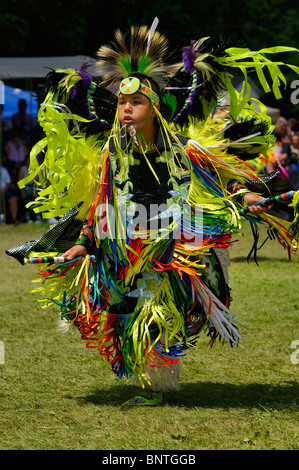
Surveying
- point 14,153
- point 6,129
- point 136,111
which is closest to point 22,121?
point 14,153

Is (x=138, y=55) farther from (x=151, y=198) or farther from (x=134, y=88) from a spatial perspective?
(x=151, y=198)

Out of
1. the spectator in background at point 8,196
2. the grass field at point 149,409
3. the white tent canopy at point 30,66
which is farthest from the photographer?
the spectator in background at point 8,196

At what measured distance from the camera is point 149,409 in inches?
154

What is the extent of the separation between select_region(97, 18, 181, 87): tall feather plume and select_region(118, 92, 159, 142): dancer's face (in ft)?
0.58

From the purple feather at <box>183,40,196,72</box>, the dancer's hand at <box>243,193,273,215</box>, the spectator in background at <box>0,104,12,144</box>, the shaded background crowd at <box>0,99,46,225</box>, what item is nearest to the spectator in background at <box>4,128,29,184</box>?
the shaded background crowd at <box>0,99,46,225</box>

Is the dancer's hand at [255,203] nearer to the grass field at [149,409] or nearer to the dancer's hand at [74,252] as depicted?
the dancer's hand at [74,252]

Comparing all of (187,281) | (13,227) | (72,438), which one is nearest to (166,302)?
(187,281)

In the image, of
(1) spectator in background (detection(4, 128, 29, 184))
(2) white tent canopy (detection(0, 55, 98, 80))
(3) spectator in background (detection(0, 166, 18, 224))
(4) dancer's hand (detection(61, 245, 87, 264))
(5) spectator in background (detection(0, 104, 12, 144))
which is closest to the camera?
(4) dancer's hand (detection(61, 245, 87, 264))

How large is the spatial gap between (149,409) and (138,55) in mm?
1751

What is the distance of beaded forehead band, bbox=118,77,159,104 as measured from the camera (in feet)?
12.7

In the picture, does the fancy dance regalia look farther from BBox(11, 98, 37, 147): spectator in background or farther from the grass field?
BBox(11, 98, 37, 147): spectator in background

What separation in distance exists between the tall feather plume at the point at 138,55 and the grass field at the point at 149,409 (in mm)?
1659

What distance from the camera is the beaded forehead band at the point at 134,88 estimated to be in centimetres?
388

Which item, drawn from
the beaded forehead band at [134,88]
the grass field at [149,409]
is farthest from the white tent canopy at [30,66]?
the beaded forehead band at [134,88]
